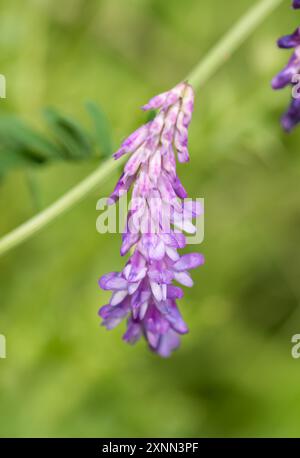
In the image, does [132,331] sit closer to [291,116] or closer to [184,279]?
[184,279]

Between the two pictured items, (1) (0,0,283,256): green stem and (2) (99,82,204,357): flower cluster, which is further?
(1) (0,0,283,256): green stem

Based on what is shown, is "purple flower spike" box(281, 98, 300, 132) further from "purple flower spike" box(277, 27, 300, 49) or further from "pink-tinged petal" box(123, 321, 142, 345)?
"pink-tinged petal" box(123, 321, 142, 345)

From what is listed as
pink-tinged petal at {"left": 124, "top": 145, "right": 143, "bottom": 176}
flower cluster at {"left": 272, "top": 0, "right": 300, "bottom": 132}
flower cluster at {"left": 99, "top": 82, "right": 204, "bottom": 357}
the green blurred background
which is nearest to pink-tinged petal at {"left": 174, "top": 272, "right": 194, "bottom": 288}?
flower cluster at {"left": 99, "top": 82, "right": 204, "bottom": 357}

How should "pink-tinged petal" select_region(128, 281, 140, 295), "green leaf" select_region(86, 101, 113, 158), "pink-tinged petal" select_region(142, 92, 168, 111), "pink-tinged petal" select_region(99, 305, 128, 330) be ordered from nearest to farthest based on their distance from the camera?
"pink-tinged petal" select_region(142, 92, 168, 111), "pink-tinged petal" select_region(128, 281, 140, 295), "pink-tinged petal" select_region(99, 305, 128, 330), "green leaf" select_region(86, 101, 113, 158)

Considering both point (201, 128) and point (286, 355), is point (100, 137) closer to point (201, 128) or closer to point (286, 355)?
point (201, 128)

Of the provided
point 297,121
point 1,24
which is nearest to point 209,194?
point 1,24

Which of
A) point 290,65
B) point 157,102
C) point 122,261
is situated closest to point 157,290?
point 157,102
